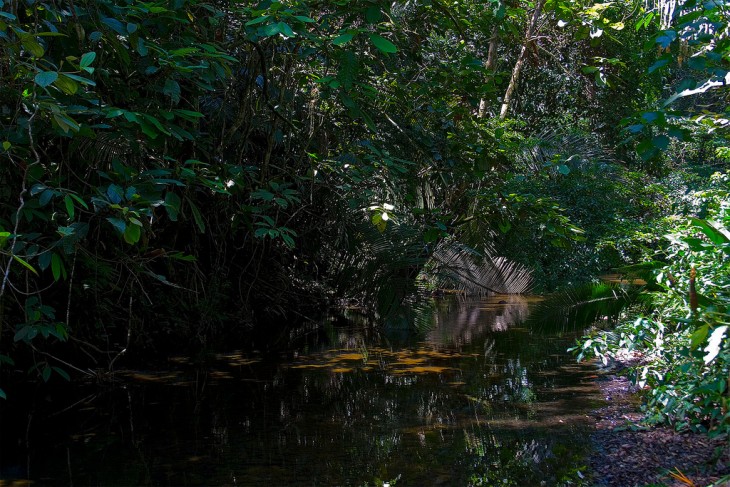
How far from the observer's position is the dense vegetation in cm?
358

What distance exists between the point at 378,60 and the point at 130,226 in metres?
3.50

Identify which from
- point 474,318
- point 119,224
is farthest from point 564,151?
point 119,224

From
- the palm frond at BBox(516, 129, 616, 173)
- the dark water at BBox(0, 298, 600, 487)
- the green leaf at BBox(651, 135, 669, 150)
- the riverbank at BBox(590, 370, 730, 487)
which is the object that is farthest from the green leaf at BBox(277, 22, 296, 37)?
the palm frond at BBox(516, 129, 616, 173)

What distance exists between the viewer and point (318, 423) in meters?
4.64

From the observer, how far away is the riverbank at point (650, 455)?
11.5 feet

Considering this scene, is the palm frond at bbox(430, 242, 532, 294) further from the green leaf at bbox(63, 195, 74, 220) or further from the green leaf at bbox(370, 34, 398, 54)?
the green leaf at bbox(63, 195, 74, 220)

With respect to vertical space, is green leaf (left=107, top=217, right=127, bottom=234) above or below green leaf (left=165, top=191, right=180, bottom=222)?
below

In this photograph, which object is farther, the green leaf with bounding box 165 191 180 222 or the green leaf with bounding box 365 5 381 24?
the green leaf with bounding box 365 5 381 24

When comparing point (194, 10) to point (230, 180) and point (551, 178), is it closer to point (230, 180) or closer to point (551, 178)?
point (230, 180)

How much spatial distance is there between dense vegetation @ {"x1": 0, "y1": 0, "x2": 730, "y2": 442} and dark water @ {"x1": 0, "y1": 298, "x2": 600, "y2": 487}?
0.56 meters

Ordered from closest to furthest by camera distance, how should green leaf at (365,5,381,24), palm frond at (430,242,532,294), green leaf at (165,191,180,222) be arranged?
green leaf at (165,191,180,222) → green leaf at (365,5,381,24) → palm frond at (430,242,532,294)

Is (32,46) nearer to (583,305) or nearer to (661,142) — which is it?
(661,142)

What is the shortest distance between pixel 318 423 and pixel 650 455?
2.04 m

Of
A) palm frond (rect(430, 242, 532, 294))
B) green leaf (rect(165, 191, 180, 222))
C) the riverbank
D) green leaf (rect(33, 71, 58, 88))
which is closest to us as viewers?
green leaf (rect(33, 71, 58, 88))
